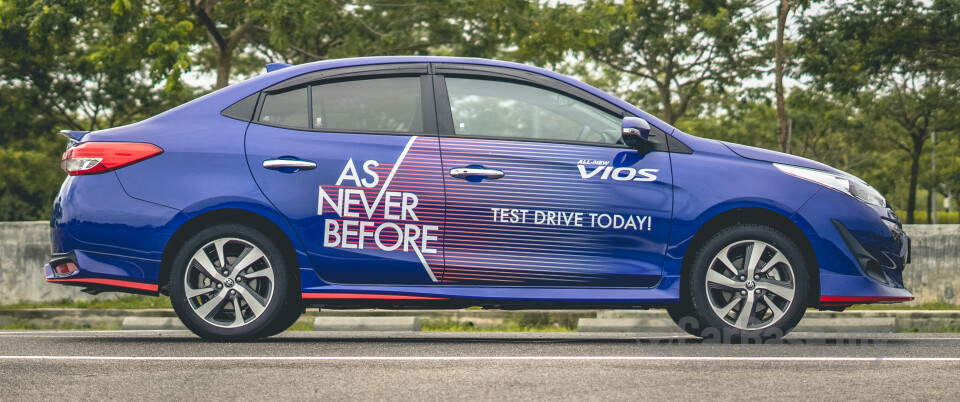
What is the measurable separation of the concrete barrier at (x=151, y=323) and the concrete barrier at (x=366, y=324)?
131 cm

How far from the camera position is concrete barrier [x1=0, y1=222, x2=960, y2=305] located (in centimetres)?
1166

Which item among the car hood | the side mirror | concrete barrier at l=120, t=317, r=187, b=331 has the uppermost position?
the side mirror

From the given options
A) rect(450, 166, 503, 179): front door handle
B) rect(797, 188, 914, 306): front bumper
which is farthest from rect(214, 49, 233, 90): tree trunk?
rect(797, 188, 914, 306): front bumper

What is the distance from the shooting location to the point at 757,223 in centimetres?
612

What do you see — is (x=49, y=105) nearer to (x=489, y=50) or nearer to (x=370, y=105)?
(x=489, y=50)

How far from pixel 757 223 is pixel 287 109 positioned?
273 cm

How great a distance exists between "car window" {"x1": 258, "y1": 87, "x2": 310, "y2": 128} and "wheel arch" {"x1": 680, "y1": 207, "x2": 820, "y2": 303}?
2268 millimetres

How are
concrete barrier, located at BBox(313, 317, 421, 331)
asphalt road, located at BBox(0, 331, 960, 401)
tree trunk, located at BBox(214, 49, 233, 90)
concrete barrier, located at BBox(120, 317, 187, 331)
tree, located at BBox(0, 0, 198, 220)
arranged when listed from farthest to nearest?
tree, located at BBox(0, 0, 198, 220), tree trunk, located at BBox(214, 49, 233, 90), concrete barrier, located at BBox(120, 317, 187, 331), concrete barrier, located at BBox(313, 317, 421, 331), asphalt road, located at BBox(0, 331, 960, 401)

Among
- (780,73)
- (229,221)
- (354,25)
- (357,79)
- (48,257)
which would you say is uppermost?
(354,25)

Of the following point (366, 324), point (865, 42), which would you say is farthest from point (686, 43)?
point (366, 324)

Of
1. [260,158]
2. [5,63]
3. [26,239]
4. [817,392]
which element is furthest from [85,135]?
[5,63]

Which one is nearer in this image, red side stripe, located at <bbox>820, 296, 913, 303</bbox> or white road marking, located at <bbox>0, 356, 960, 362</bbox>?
white road marking, located at <bbox>0, 356, 960, 362</bbox>

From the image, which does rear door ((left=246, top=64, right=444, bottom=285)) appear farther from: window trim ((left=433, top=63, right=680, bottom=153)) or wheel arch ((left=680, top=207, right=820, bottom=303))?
wheel arch ((left=680, top=207, right=820, bottom=303))

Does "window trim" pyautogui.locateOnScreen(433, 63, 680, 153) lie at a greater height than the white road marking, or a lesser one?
greater
